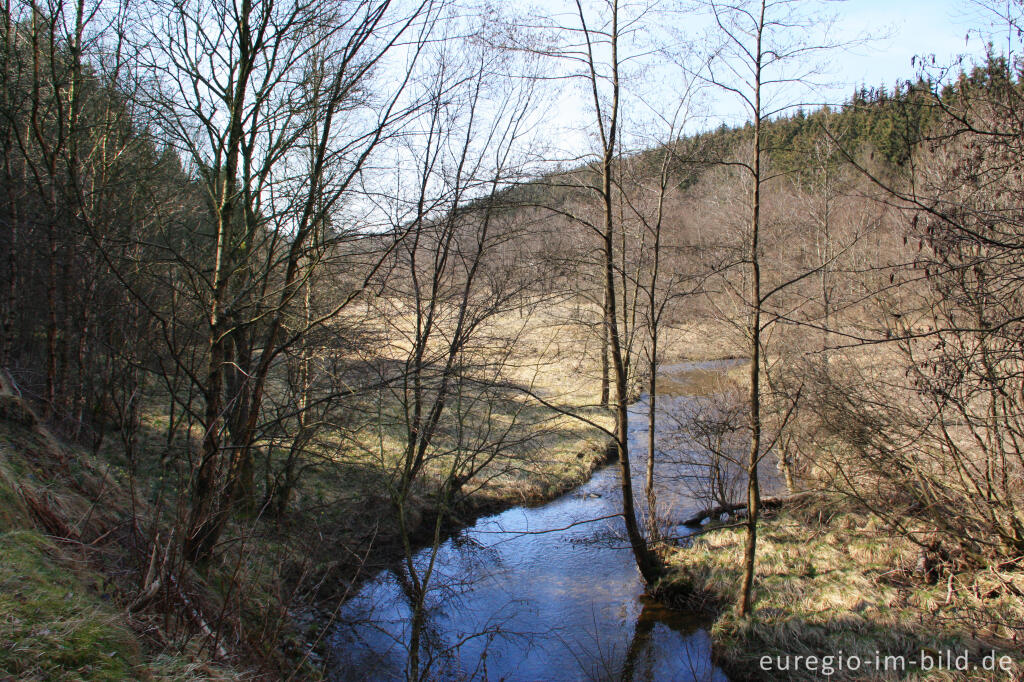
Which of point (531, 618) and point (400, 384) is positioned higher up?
point (400, 384)

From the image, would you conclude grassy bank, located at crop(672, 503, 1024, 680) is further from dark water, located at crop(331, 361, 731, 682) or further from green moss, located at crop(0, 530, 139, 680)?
green moss, located at crop(0, 530, 139, 680)

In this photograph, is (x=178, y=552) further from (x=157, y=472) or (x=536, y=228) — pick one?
(x=536, y=228)

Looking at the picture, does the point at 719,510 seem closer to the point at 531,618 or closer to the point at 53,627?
the point at 531,618

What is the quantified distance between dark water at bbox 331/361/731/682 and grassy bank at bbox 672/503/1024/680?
68 cm

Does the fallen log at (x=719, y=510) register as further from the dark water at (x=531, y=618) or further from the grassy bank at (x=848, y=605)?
the grassy bank at (x=848, y=605)

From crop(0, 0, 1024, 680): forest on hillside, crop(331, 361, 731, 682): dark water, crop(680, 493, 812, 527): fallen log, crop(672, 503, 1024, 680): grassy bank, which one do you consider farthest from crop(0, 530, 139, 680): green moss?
crop(680, 493, 812, 527): fallen log

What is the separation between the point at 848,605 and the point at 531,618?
4.15 m

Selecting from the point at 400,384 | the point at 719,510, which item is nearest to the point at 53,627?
the point at 400,384

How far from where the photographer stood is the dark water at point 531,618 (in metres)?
7.22

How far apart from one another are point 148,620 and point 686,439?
9689 millimetres

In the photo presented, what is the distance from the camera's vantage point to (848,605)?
24.5 feet

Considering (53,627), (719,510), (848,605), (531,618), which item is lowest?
(531,618)

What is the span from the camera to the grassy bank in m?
6.32

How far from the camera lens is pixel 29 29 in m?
7.26
